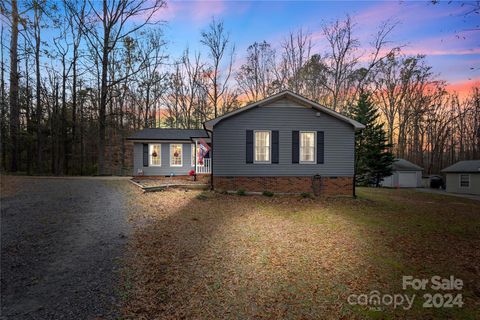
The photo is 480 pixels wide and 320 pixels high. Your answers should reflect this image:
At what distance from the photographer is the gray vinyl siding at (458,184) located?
23712mm

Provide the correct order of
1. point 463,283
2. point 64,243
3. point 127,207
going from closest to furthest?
point 463,283
point 64,243
point 127,207

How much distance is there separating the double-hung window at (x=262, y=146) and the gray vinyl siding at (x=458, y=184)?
23998 millimetres

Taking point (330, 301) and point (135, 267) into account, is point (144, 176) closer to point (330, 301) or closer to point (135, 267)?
point (135, 267)

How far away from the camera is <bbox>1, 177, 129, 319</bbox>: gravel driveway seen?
3.70 metres

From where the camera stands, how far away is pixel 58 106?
2377 cm

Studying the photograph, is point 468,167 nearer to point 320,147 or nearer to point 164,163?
point 320,147

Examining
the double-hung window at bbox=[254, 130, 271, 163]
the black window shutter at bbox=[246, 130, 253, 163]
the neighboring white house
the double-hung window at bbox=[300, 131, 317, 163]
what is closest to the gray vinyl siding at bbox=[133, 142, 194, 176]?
the black window shutter at bbox=[246, 130, 253, 163]

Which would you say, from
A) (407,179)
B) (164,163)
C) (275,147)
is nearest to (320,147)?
(275,147)

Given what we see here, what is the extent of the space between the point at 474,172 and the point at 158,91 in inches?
1382

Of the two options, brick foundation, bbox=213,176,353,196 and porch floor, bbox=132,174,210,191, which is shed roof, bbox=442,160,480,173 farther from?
porch floor, bbox=132,174,210,191

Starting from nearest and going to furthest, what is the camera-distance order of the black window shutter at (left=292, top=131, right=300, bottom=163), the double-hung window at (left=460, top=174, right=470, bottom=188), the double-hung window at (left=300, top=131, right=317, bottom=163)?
the black window shutter at (left=292, top=131, right=300, bottom=163) < the double-hung window at (left=300, top=131, right=317, bottom=163) < the double-hung window at (left=460, top=174, right=470, bottom=188)

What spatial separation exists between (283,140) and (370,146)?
15.9 metres

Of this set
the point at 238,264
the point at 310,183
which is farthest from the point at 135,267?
the point at 310,183

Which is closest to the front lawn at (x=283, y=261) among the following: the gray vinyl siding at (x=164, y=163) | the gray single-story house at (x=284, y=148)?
the gray single-story house at (x=284, y=148)
